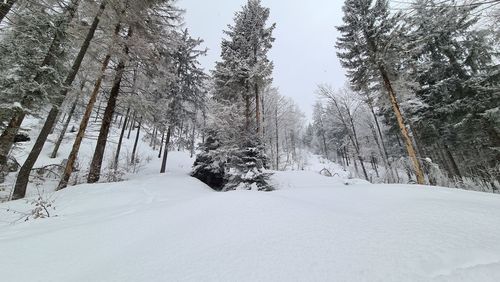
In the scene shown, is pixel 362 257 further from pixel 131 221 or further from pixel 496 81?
pixel 496 81

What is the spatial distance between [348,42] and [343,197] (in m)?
11.7

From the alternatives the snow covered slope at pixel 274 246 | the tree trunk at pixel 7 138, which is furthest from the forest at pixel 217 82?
the snow covered slope at pixel 274 246

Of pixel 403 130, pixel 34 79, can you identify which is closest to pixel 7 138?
pixel 34 79

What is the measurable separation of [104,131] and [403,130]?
1333cm

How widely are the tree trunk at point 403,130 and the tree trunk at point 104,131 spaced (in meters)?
12.3

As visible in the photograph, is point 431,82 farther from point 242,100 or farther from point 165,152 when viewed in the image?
point 165,152

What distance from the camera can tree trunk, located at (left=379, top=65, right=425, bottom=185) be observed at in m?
9.38

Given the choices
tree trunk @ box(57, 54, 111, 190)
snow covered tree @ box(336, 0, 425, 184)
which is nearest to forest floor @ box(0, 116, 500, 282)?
tree trunk @ box(57, 54, 111, 190)

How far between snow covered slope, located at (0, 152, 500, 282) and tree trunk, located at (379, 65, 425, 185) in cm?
862

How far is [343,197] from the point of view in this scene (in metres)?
3.25

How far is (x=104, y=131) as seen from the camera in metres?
8.75

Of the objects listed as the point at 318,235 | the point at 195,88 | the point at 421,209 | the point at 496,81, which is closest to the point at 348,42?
the point at 496,81

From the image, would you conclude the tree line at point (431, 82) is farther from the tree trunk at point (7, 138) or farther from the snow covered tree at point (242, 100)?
the tree trunk at point (7, 138)

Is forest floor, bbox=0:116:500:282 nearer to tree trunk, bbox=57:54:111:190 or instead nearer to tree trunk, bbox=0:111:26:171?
tree trunk, bbox=57:54:111:190
